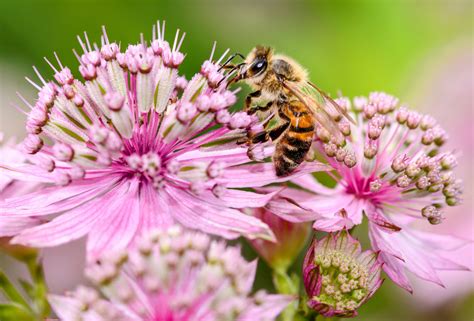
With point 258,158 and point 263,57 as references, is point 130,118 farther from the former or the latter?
point 263,57

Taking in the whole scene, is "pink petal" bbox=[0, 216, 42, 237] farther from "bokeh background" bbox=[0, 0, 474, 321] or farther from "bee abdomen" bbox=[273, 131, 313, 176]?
"bokeh background" bbox=[0, 0, 474, 321]

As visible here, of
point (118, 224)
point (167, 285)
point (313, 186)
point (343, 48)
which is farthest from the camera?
point (343, 48)

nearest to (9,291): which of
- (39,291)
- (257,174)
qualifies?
(39,291)

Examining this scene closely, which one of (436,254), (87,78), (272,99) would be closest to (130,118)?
(87,78)

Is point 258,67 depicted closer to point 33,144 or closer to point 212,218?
point 212,218

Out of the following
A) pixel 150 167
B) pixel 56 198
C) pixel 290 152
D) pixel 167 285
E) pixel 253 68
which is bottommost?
pixel 167 285

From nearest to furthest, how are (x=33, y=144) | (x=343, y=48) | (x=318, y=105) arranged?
(x=33, y=144)
(x=318, y=105)
(x=343, y=48)

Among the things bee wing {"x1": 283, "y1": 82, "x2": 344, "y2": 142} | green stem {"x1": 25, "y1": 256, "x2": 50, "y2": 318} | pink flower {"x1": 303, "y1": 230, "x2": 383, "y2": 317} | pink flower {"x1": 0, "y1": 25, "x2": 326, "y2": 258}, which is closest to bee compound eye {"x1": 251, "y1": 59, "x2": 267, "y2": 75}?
bee wing {"x1": 283, "y1": 82, "x2": 344, "y2": 142}

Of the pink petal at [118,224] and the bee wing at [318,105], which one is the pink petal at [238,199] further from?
the bee wing at [318,105]
